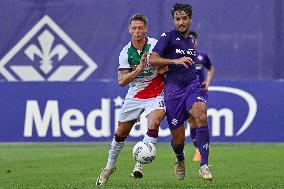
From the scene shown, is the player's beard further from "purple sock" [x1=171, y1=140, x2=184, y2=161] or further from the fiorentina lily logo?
the fiorentina lily logo

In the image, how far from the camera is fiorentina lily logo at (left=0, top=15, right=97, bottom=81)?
70.5 feet

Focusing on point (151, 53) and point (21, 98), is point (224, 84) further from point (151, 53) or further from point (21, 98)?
point (151, 53)

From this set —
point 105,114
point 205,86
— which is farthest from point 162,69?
point 105,114

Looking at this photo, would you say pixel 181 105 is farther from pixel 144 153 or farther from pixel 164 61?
pixel 144 153

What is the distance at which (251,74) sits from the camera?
21328mm

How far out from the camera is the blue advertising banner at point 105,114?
2073 centimetres

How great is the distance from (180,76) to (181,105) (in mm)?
373

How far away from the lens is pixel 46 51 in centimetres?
2159

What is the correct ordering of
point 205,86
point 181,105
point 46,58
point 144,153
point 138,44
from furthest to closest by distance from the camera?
point 46,58 → point 205,86 → point 138,44 → point 181,105 → point 144,153

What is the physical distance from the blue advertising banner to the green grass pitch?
258 millimetres

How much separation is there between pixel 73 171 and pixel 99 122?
5.71 meters

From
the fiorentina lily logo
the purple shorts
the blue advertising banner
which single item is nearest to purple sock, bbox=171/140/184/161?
the purple shorts

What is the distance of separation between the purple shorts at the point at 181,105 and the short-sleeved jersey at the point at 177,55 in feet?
0.22

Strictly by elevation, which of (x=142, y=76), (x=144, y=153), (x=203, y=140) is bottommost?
(x=144, y=153)
